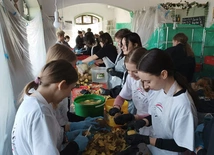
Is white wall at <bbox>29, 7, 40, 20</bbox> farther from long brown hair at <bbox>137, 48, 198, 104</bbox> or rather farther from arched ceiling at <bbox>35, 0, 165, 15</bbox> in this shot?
long brown hair at <bbox>137, 48, 198, 104</bbox>

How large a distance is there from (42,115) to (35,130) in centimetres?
6

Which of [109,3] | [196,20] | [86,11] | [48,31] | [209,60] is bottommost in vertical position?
[209,60]

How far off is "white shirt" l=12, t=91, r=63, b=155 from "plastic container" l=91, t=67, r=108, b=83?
70.0 inches

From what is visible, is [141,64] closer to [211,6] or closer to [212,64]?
[212,64]

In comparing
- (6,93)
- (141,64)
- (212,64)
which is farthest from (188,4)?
(6,93)

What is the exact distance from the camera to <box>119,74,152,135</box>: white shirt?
1253 mm

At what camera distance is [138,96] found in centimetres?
133

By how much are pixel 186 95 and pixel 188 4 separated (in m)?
3.91

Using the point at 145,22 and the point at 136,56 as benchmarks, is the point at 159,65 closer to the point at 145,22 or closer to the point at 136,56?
the point at 136,56

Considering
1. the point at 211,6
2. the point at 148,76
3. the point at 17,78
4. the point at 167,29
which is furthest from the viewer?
the point at 211,6

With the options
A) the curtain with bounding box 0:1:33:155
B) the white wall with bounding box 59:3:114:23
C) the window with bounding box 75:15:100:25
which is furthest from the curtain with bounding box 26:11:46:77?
the window with bounding box 75:15:100:25

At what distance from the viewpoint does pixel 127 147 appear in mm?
1006

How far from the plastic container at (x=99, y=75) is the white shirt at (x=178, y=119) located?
1538 mm

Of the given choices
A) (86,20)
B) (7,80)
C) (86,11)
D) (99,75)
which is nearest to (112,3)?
(99,75)
